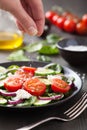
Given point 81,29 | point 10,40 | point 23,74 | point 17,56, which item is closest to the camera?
point 23,74

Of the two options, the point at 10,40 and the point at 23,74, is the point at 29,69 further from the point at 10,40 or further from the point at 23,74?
the point at 10,40

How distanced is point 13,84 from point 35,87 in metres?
0.07

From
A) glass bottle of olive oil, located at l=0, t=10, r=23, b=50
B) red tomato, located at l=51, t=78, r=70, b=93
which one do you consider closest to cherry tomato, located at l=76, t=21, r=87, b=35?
glass bottle of olive oil, located at l=0, t=10, r=23, b=50

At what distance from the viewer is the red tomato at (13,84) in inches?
47.1

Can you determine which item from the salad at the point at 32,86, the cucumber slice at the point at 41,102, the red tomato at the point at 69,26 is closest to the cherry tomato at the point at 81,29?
the red tomato at the point at 69,26

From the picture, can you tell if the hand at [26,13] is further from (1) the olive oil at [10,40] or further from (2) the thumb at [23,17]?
(1) the olive oil at [10,40]

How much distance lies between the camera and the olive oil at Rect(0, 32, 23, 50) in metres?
1.79

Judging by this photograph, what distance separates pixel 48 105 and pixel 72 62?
1.75 ft

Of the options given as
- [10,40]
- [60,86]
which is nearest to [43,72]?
[60,86]

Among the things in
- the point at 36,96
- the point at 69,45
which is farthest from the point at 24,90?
the point at 69,45

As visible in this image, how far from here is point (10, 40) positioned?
1802mm

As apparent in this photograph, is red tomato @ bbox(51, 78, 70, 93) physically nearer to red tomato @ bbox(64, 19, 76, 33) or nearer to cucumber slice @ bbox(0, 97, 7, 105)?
cucumber slice @ bbox(0, 97, 7, 105)

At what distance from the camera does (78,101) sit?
1.22 m

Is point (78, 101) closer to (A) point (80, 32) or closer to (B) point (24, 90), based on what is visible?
(B) point (24, 90)
